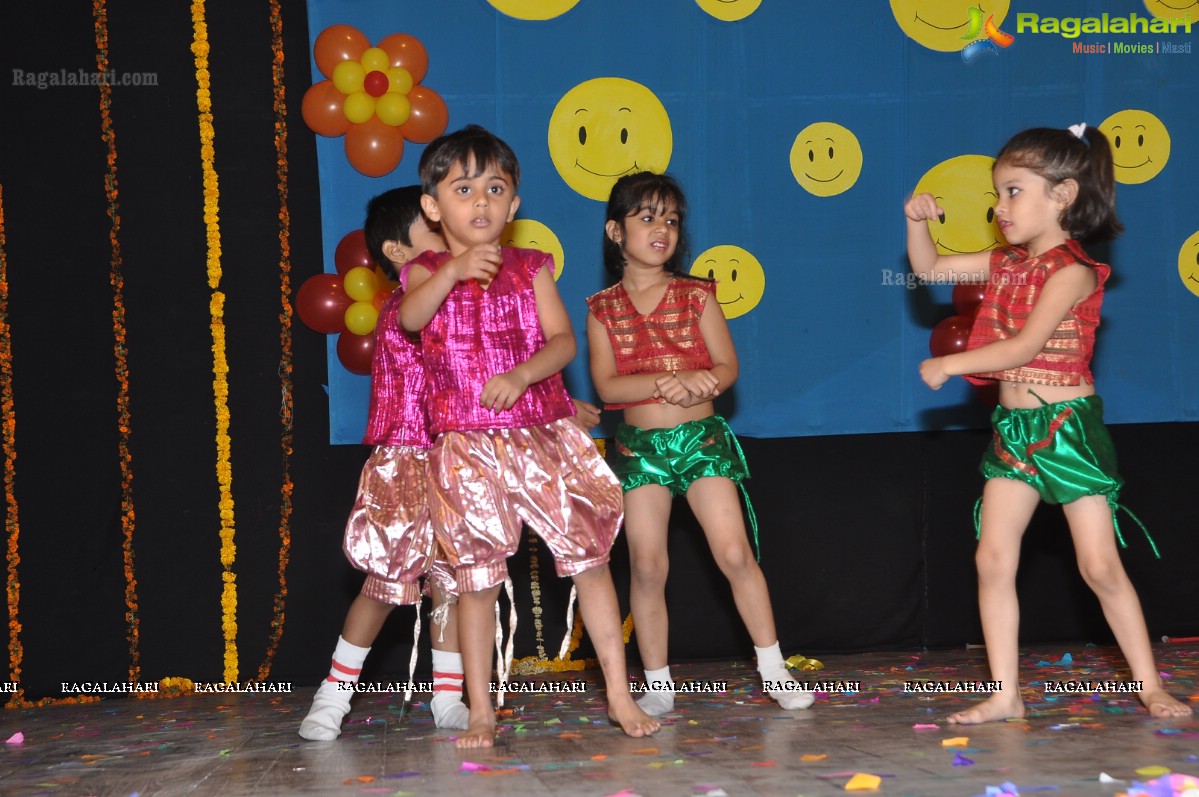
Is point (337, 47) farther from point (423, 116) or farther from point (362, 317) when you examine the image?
point (362, 317)

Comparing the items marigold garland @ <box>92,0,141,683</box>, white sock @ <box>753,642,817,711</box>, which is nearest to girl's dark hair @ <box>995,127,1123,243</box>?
white sock @ <box>753,642,817,711</box>

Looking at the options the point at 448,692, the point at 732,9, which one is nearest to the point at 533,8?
the point at 732,9

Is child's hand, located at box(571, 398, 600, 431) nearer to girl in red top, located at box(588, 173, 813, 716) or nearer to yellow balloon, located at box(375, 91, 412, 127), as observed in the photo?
girl in red top, located at box(588, 173, 813, 716)

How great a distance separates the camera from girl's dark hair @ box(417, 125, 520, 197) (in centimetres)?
284

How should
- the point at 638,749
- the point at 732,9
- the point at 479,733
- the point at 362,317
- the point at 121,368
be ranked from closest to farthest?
1. the point at 638,749
2. the point at 479,733
3. the point at 362,317
4. the point at 121,368
5. the point at 732,9

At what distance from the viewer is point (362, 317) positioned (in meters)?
3.76

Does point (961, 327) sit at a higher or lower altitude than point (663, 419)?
higher

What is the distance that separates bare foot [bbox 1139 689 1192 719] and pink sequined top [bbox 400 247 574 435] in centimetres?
157

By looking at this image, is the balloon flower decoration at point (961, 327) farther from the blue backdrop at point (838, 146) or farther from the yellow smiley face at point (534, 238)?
the yellow smiley face at point (534, 238)

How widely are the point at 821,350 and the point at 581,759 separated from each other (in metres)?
2.06

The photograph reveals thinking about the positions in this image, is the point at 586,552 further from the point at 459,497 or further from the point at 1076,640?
the point at 1076,640

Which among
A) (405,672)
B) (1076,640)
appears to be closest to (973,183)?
(1076,640)

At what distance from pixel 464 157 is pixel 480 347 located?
1.50ft

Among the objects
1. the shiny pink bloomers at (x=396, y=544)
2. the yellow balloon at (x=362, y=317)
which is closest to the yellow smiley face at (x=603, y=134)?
the yellow balloon at (x=362, y=317)
